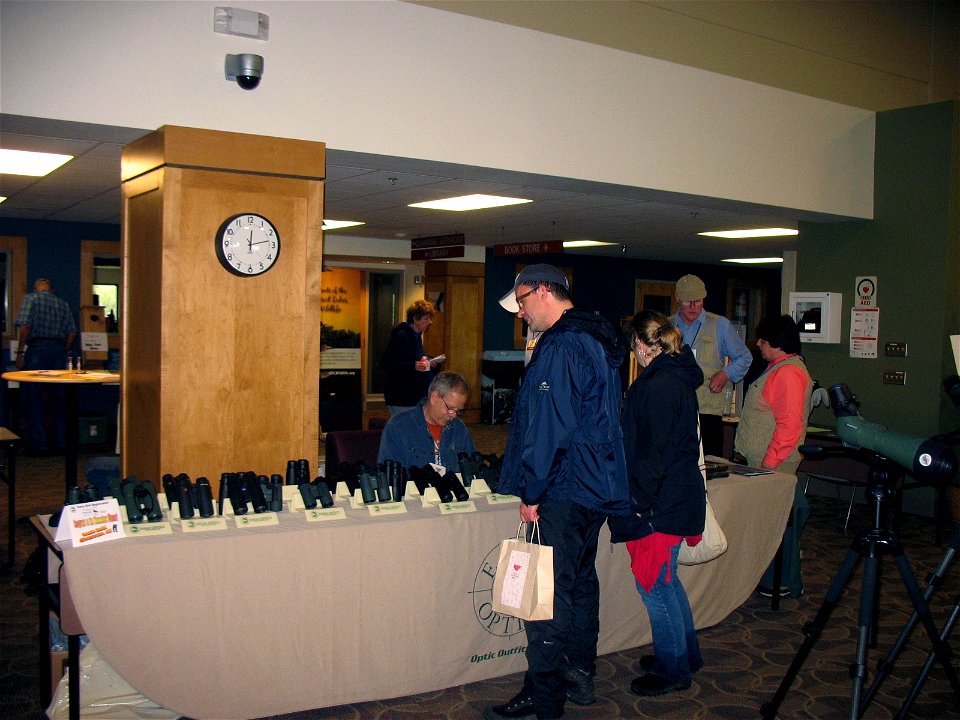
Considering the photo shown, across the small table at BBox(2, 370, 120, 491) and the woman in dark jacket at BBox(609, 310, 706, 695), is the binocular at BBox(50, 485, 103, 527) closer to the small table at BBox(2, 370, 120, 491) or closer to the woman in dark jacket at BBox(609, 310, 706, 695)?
the woman in dark jacket at BBox(609, 310, 706, 695)

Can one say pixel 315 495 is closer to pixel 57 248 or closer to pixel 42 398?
pixel 42 398

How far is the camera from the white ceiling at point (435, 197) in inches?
195

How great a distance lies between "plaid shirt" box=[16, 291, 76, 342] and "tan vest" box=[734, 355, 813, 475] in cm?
725

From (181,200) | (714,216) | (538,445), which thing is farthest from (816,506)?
(181,200)

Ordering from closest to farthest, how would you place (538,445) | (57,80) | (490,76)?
(538,445)
(57,80)
(490,76)

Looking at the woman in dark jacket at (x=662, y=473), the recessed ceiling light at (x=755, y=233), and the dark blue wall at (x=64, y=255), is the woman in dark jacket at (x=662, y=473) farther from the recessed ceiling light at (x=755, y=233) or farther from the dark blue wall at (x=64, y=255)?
the dark blue wall at (x=64, y=255)

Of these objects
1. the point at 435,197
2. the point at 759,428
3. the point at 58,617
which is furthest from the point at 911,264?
the point at 58,617

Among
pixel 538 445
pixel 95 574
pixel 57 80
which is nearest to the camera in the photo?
pixel 95 574

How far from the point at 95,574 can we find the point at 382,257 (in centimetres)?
983

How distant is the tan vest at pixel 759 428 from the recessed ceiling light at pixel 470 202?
141 inches

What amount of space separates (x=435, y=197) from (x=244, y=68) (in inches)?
143

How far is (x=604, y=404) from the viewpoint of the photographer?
3029 millimetres

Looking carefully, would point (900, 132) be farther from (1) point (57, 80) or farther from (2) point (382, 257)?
(2) point (382, 257)

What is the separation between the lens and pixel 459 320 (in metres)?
12.8
